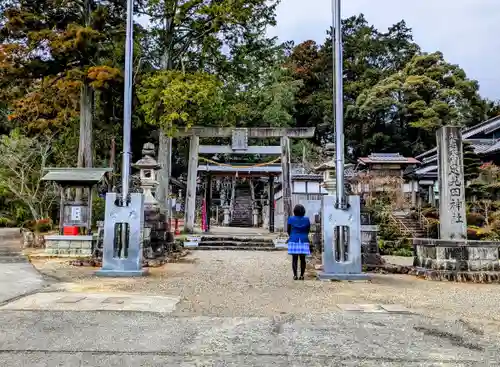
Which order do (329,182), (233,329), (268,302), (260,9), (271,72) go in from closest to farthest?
1. (233,329)
2. (268,302)
3. (329,182)
4. (260,9)
5. (271,72)

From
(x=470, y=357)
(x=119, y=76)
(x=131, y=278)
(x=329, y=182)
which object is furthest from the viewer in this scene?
(x=119, y=76)

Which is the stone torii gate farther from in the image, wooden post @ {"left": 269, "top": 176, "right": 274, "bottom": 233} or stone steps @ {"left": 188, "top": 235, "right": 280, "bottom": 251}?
wooden post @ {"left": 269, "top": 176, "right": 274, "bottom": 233}

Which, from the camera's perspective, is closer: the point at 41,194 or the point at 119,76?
the point at 119,76

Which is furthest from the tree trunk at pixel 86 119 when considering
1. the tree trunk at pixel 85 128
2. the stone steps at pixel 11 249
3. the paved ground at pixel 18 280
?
the paved ground at pixel 18 280

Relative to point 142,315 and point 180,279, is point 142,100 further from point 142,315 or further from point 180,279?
point 142,315

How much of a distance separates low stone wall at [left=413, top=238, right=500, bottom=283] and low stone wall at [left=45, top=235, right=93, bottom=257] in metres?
8.90

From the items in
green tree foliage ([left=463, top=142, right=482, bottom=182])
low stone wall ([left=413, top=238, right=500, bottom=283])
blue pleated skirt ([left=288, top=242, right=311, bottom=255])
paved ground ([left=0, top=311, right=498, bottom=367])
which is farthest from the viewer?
green tree foliage ([left=463, top=142, right=482, bottom=182])

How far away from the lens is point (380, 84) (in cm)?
3056

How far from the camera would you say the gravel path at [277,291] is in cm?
586

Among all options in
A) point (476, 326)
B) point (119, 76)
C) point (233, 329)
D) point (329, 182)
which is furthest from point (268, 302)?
point (119, 76)

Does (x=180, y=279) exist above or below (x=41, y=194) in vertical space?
below

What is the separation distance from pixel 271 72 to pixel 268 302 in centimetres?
2579

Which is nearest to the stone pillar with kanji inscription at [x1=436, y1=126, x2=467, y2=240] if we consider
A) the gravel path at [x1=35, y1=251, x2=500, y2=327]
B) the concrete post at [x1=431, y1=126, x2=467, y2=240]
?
the concrete post at [x1=431, y1=126, x2=467, y2=240]

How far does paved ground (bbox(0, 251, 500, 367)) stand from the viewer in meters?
3.75
